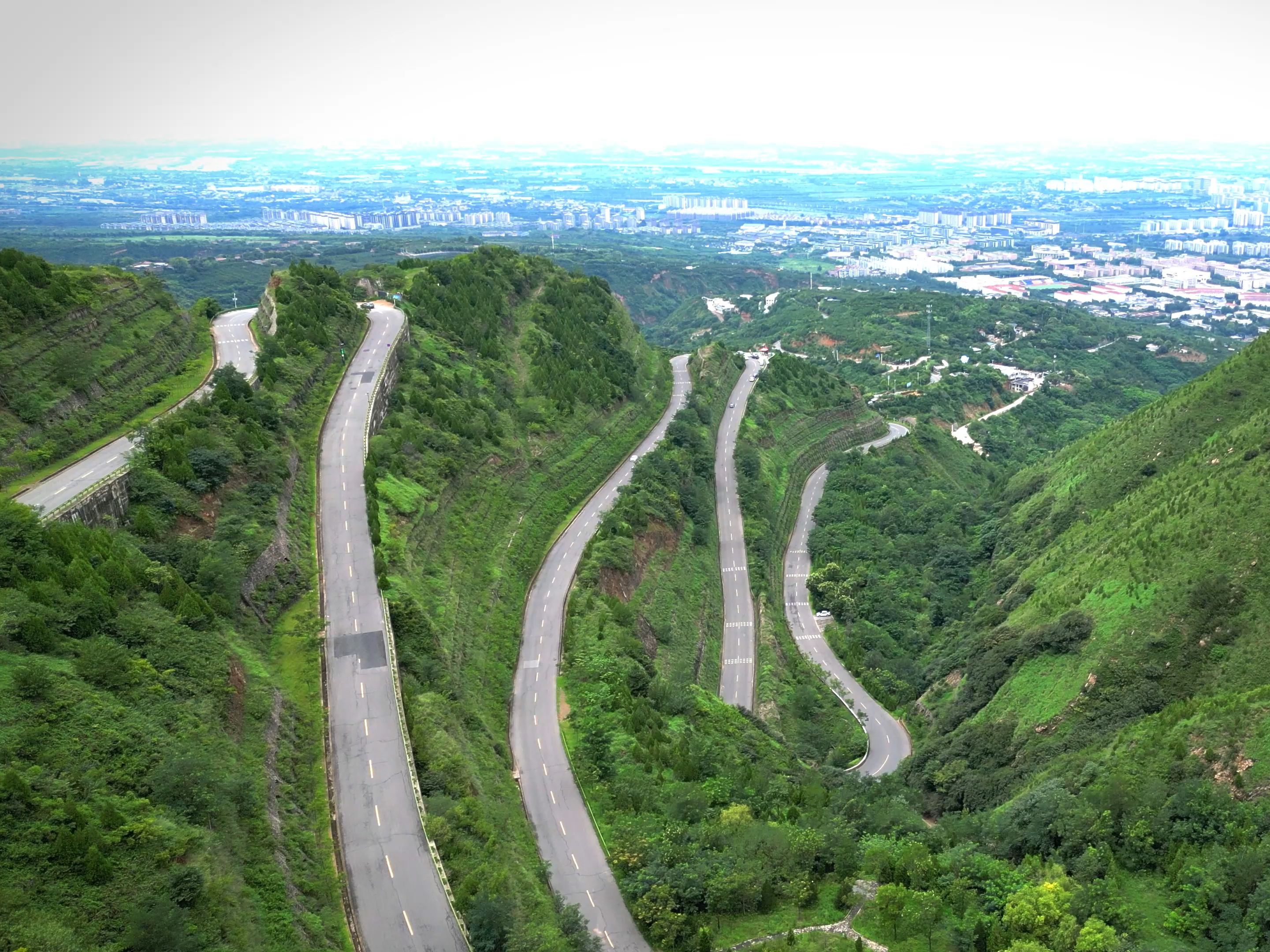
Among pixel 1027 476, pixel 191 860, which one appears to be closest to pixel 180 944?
pixel 191 860

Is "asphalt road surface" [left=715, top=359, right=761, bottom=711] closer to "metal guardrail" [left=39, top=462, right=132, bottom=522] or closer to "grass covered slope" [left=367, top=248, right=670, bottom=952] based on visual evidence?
"grass covered slope" [left=367, top=248, right=670, bottom=952]

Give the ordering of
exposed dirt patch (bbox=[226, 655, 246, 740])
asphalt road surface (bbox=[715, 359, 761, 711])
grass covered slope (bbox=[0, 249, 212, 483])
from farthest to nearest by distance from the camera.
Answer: asphalt road surface (bbox=[715, 359, 761, 711]) < grass covered slope (bbox=[0, 249, 212, 483]) < exposed dirt patch (bbox=[226, 655, 246, 740])

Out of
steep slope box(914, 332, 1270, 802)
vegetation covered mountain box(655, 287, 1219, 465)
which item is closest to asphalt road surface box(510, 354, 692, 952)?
steep slope box(914, 332, 1270, 802)

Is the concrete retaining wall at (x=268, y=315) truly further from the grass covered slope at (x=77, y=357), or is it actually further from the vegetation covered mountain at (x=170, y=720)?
the vegetation covered mountain at (x=170, y=720)

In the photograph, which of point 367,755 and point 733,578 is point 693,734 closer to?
point 367,755

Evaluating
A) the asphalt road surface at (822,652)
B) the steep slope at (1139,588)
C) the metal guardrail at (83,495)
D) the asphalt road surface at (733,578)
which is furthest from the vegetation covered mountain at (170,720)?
the asphalt road surface at (822,652)

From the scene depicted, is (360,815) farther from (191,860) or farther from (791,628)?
(791,628)
